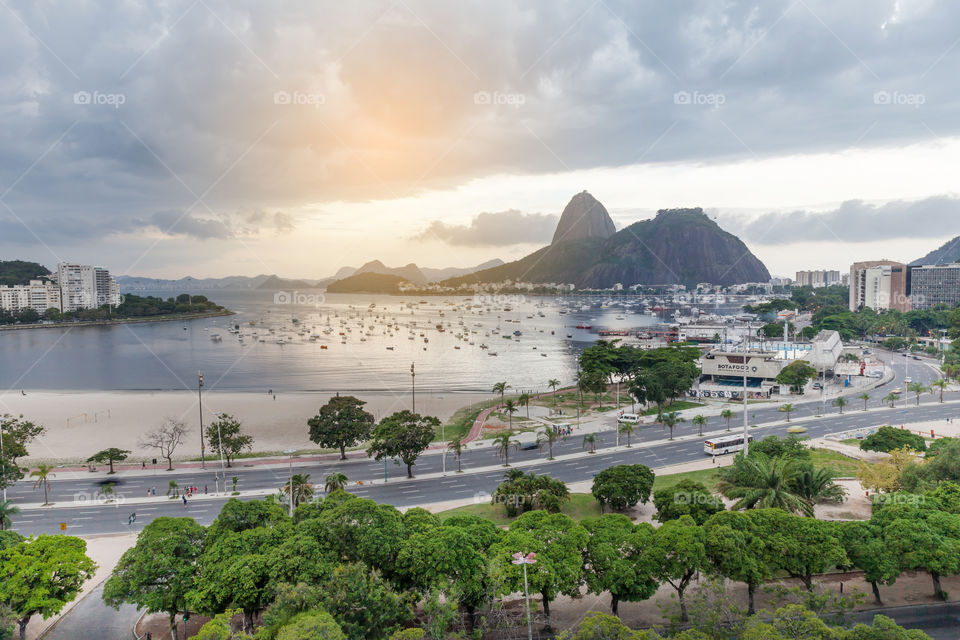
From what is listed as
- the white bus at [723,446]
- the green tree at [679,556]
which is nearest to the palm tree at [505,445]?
the white bus at [723,446]

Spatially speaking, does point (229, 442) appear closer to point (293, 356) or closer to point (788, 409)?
point (788, 409)

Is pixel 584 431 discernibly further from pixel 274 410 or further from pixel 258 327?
pixel 258 327

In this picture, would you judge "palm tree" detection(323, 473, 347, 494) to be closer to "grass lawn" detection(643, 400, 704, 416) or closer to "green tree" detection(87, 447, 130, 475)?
"green tree" detection(87, 447, 130, 475)

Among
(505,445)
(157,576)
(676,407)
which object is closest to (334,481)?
(157,576)

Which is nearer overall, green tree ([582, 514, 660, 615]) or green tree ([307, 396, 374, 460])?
green tree ([582, 514, 660, 615])

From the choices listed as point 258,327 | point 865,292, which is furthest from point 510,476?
point 865,292

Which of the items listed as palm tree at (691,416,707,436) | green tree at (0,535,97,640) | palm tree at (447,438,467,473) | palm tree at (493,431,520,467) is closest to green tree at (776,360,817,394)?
palm tree at (691,416,707,436)
